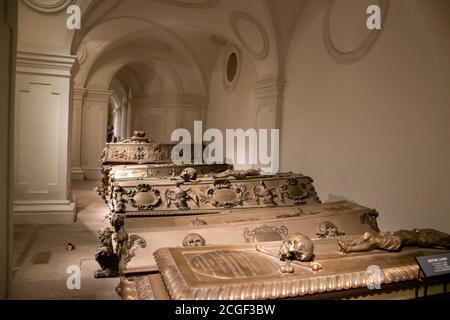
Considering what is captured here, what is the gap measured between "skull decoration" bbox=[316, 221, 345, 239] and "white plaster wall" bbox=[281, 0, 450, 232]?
1.38 metres

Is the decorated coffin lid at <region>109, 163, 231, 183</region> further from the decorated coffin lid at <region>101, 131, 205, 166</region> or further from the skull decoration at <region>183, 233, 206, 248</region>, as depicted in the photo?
the skull decoration at <region>183, 233, 206, 248</region>

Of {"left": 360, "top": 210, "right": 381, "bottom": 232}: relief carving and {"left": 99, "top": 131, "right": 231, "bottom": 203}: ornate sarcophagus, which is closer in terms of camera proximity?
{"left": 360, "top": 210, "right": 381, "bottom": 232}: relief carving

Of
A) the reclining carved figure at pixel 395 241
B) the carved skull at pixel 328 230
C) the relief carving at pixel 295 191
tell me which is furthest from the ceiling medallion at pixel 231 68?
the reclining carved figure at pixel 395 241

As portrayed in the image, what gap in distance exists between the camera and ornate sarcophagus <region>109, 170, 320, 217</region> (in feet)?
13.8

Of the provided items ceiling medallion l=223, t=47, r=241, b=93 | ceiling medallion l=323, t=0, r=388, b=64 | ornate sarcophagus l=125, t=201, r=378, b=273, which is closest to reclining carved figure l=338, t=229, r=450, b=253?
ornate sarcophagus l=125, t=201, r=378, b=273

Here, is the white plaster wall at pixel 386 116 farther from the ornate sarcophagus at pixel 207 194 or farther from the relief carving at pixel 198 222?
the relief carving at pixel 198 222

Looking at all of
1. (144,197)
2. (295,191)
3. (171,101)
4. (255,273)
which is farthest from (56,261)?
(171,101)

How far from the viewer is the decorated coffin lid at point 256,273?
188 centimetres

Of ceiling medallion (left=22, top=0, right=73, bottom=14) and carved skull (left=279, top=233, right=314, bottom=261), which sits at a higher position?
ceiling medallion (left=22, top=0, right=73, bottom=14)

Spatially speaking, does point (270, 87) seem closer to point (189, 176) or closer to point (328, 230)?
point (189, 176)

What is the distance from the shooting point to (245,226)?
344cm
